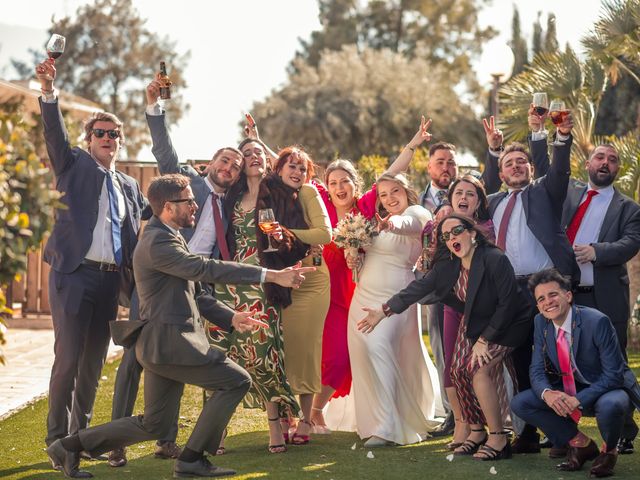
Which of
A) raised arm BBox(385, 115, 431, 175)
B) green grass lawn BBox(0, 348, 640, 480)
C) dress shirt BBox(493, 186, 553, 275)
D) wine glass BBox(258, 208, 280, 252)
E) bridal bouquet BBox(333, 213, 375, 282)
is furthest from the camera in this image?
raised arm BBox(385, 115, 431, 175)

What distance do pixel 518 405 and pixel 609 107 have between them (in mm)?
23431

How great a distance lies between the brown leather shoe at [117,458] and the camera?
24.7ft

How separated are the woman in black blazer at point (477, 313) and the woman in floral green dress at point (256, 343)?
2.45ft

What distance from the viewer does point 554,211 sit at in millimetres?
8078

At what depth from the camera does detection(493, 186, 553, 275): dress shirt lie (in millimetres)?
8086

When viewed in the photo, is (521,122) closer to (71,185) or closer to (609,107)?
(71,185)

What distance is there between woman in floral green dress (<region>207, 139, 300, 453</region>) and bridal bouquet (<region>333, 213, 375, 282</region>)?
688 mm

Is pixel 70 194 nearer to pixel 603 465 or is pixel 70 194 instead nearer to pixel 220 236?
pixel 220 236

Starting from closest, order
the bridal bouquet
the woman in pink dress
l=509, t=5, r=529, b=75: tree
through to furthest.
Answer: the bridal bouquet → the woman in pink dress → l=509, t=5, r=529, b=75: tree

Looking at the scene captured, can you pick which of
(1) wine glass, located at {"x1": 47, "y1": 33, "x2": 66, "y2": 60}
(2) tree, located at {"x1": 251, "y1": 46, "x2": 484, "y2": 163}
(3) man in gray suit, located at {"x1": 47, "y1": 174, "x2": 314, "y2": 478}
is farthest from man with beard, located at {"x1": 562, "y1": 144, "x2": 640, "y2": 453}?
(2) tree, located at {"x1": 251, "y1": 46, "x2": 484, "y2": 163}

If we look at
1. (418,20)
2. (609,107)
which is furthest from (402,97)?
(609,107)

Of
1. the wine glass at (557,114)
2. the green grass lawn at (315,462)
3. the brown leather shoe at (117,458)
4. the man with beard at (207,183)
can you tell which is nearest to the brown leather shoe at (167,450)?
the green grass lawn at (315,462)

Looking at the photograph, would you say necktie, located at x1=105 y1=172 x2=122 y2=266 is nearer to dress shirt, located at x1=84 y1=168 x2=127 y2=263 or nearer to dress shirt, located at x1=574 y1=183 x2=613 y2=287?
dress shirt, located at x1=84 y1=168 x2=127 y2=263

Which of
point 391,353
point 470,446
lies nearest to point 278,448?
point 391,353
